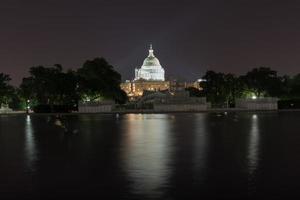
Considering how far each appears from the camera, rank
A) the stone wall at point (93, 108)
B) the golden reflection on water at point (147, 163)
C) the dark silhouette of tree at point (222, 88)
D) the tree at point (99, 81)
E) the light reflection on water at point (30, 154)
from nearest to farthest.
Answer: the golden reflection on water at point (147, 163), the light reflection on water at point (30, 154), the stone wall at point (93, 108), the tree at point (99, 81), the dark silhouette of tree at point (222, 88)

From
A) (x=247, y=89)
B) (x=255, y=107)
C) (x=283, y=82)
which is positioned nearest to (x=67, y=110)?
(x=255, y=107)

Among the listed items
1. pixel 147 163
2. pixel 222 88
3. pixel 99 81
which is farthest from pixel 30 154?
pixel 222 88

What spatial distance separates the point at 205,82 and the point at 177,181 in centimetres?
9808

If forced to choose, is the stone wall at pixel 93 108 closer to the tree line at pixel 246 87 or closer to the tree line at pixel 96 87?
the tree line at pixel 96 87

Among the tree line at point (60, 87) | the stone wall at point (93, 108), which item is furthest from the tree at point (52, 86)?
the stone wall at point (93, 108)

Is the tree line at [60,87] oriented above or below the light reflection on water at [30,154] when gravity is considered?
above

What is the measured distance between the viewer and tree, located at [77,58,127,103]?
97.2 m

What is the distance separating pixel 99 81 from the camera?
332 feet

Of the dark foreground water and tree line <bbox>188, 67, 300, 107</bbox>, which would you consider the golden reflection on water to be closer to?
the dark foreground water

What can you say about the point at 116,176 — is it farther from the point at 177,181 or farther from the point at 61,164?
the point at 61,164

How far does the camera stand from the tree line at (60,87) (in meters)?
93.9

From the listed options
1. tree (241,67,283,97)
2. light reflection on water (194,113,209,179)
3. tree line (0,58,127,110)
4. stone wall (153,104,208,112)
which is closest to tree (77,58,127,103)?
tree line (0,58,127,110)

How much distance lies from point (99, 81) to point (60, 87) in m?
10.0

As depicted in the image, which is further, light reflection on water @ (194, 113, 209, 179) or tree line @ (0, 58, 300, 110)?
tree line @ (0, 58, 300, 110)
